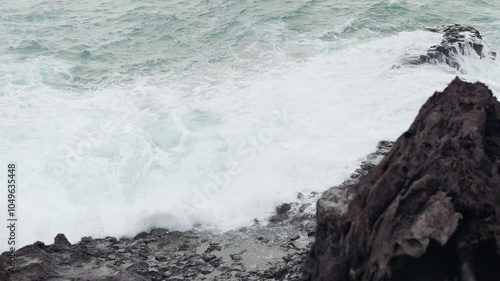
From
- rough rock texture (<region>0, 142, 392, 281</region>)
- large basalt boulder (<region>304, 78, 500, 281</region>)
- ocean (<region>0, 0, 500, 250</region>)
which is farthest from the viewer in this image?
ocean (<region>0, 0, 500, 250</region>)

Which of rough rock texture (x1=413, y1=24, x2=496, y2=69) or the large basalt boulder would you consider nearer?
the large basalt boulder

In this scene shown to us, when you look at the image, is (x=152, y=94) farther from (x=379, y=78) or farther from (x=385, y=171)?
(x=385, y=171)

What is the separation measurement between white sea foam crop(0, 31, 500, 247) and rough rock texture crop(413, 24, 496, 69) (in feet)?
1.73

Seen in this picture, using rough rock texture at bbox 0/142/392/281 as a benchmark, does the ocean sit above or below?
above

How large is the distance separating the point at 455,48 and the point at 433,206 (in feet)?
58.1

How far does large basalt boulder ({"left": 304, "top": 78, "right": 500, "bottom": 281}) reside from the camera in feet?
30.8

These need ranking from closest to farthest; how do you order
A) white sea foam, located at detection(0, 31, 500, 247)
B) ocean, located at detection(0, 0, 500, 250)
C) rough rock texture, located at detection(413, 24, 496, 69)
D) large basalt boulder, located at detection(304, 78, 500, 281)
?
large basalt boulder, located at detection(304, 78, 500, 281) < white sea foam, located at detection(0, 31, 500, 247) < ocean, located at detection(0, 0, 500, 250) < rough rock texture, located at detection(413, 24, 496, 69)

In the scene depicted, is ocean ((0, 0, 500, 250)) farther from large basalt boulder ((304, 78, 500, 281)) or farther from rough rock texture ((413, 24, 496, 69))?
large basalt boulder ((304, 78, 500, 281))

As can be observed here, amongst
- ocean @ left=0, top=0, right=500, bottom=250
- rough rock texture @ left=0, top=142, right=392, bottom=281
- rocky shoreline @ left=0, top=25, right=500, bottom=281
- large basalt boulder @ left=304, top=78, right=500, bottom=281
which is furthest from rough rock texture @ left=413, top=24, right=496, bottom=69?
large basalt boulder @ left=304, top=78, right=500, bottom=281

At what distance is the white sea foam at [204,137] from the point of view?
16750 millimetres

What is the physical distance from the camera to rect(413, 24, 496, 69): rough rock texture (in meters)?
24.7

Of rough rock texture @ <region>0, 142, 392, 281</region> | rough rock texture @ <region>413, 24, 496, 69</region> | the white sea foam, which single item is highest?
rough rock texture @ <region>413, 24, 496, 69</region>

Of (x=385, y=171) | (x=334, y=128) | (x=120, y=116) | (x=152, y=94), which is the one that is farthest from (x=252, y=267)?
(x=152, y=94)

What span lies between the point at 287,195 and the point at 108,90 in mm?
12584
